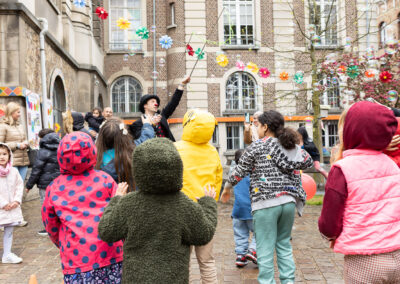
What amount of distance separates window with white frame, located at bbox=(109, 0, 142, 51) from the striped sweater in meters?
18.9

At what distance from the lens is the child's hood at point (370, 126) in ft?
7.44

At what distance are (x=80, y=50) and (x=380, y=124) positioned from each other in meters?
15.0

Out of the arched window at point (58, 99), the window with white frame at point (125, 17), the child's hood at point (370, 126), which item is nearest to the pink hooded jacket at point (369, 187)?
the child's hood at point (370, 126)

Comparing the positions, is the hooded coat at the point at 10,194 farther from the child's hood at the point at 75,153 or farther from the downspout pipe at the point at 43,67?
the downspout pipe at the point at 43,67

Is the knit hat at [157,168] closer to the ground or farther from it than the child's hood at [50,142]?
closer to the ground

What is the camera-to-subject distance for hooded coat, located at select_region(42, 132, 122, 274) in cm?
262

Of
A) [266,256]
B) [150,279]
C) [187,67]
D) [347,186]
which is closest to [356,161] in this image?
[347,186]

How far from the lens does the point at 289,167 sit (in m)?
3.61

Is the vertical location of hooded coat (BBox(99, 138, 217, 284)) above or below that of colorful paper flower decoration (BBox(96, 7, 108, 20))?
below

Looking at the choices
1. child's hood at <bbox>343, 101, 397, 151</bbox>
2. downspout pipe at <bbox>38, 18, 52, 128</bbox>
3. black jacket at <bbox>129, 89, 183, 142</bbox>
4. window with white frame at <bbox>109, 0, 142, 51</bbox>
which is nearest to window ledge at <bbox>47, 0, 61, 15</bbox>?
downspout pipe at <bbox>38, 18, 52, 128</bbox>

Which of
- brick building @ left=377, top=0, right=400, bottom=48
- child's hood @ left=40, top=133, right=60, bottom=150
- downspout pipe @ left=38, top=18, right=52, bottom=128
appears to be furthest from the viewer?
brick building @ left=377, top=0, right=400, bottom=48

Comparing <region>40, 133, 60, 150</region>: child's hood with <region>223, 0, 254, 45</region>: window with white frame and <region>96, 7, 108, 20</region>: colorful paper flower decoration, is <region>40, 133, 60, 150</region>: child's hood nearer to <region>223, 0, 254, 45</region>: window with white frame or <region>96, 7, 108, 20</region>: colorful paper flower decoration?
<region>96, 7, 108, 20</region>: colorful paper flower decoration

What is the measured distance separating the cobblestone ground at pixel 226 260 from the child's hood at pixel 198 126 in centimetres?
183

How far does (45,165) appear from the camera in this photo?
20.4 feet
